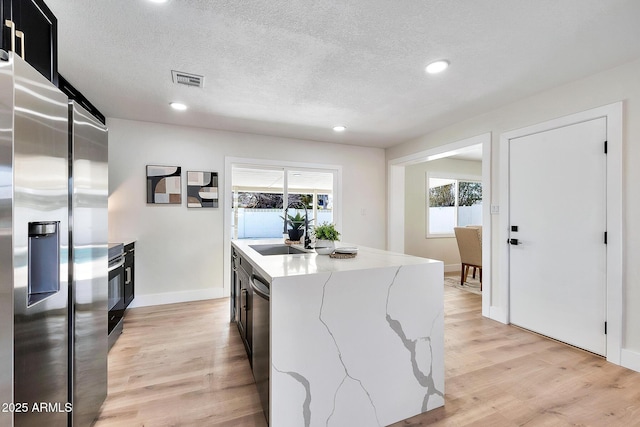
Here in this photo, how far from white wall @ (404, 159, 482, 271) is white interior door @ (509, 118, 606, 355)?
8.60 ft

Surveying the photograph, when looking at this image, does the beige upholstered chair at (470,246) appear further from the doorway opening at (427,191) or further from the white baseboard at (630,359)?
the white baseboard at (630,359)

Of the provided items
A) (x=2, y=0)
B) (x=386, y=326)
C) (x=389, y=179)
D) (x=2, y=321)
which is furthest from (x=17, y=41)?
(x=389, y=179)

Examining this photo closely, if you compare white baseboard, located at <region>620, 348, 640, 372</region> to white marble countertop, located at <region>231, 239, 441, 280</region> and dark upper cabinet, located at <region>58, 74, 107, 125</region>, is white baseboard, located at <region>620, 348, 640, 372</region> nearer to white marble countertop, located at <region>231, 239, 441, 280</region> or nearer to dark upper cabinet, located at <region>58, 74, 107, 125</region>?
white marble countertop, located at <region>231, 239, 441, 280</region>

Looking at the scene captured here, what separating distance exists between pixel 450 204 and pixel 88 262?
6.10 metres

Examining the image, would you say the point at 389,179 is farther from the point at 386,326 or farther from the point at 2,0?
the point at 2,0

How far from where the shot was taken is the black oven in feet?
8.48

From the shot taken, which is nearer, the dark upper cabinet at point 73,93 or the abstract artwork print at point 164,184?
the dark upper cabinet at point 73,93

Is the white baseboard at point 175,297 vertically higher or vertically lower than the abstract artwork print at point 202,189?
lower

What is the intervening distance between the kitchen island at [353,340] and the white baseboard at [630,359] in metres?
1.70

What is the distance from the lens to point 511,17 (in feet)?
5.66

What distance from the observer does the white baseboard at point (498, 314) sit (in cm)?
313

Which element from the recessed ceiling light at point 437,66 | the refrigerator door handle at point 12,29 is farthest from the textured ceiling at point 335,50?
the refrigerator door handle at point 12,29

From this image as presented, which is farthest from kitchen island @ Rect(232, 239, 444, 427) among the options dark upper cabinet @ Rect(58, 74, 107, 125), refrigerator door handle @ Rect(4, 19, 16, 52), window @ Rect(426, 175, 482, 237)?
window @ Rect(426, 175, 482, 237)

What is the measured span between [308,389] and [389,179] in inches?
167
